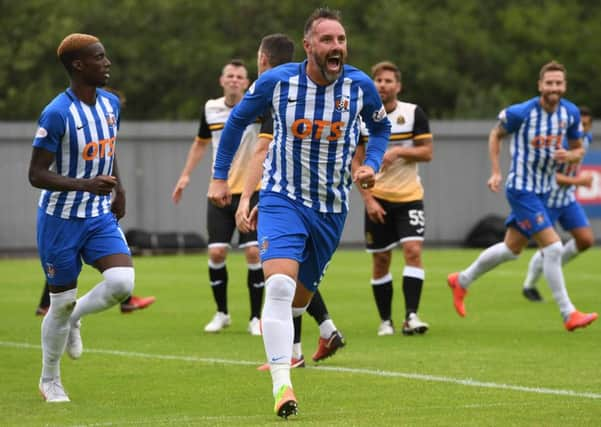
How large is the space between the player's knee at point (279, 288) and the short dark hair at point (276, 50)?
10.4ft

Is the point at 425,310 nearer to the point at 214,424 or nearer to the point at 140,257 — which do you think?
the point at 214,424

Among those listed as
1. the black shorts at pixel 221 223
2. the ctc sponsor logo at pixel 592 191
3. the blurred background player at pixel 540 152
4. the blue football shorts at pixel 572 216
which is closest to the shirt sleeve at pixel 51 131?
the black shorts at pixel 221 223

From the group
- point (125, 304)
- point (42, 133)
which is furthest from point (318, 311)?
point (125, 304)

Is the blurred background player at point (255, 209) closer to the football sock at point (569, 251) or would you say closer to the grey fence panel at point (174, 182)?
the football sock at point (569, 251)

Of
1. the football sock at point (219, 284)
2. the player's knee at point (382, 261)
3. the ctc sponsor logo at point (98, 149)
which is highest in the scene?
the ctc sponsor logo at point (98, 149)

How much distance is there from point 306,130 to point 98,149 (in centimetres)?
135

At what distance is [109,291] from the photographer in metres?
8.60

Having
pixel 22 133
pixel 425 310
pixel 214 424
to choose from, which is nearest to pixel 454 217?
pixel 22 133

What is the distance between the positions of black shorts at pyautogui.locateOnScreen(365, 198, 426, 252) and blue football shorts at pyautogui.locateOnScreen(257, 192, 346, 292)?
417cm

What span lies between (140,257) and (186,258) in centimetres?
110

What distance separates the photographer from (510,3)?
57.8 metres

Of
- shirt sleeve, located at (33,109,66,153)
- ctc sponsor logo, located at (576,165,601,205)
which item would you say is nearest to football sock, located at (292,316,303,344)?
shirt sleeve, located at (33,109,66,153)

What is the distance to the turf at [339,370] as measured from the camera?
7.87m

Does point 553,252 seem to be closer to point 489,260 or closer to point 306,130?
point 489,260
